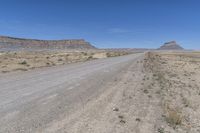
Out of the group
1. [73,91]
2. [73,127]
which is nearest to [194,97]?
[73,91]

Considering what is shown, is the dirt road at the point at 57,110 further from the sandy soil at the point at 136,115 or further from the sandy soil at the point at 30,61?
the sandy soil at the point at 30,61

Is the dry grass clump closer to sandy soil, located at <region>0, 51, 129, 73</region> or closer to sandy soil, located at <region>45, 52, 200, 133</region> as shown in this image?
sandy soil, located at <region>45, 52, 200, 133</region>

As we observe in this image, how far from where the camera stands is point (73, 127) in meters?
6.11

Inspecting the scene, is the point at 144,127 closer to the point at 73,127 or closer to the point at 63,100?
the point at 73,127

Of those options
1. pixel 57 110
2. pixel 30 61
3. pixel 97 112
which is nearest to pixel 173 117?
pixel 97 112

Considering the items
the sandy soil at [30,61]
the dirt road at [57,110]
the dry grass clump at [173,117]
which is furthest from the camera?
the sandy soil at [30,61]

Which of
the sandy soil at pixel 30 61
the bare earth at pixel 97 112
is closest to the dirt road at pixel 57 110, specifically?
the bare earth at pixel 97 112

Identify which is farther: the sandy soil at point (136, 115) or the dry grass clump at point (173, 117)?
the dry grass clump at point (173, 117)

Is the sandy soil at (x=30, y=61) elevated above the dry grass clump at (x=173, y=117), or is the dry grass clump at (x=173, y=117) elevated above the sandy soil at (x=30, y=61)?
the dry grass clump at (x=173, y=117)

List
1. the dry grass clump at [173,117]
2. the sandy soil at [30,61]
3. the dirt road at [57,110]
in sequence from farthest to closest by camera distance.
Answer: the sandy soil at [30,61]
the dry grass clump at [173,117]
the dirt road at [57,110]

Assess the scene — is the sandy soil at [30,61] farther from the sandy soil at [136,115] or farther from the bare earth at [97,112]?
the sandy soil at [136,115]

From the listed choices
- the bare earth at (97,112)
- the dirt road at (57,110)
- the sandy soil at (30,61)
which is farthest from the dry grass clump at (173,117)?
the sandy soil at (30,61)

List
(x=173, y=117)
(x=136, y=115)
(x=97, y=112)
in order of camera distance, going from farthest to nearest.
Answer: (x=97, y=112) → (x=136, y=115) → (x=173, y=117)

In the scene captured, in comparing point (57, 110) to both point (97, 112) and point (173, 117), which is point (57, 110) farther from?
point (173, 117)
